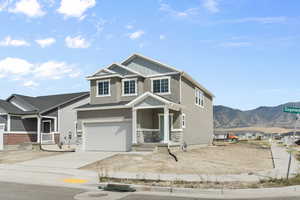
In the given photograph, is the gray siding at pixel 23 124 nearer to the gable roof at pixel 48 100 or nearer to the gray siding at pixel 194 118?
the gable roof at pixel 48 100

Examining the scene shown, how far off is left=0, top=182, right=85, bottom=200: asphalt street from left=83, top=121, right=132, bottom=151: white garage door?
12.3 metres

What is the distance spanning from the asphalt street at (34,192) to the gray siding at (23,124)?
21314 millimetres

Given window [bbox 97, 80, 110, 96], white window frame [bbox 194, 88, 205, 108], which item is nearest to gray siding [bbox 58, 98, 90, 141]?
window [bbox 97, 80, 110, 96]

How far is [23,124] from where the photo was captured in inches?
1321

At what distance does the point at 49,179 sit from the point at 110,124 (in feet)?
37.3

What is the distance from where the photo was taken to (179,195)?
10750 millimetres

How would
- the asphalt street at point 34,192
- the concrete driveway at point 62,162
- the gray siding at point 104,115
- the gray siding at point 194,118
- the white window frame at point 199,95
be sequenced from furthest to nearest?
the white window frame at point 199,95 < the gray siding at point 194,118 < the gray siding at point 104,115 < the concrete driveway at point 62,162 < the asphalt street at point 34,192

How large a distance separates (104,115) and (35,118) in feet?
40.3

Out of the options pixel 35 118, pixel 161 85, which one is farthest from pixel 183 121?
pixel 35 118

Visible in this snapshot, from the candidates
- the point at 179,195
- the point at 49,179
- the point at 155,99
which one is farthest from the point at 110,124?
the point at 179,195

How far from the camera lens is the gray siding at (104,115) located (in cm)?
2488

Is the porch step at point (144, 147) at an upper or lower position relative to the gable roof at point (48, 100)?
lower

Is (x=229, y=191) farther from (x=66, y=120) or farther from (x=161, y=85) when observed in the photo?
(x=66, y=120)

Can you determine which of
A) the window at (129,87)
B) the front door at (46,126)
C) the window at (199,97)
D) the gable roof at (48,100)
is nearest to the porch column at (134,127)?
the window at (129,87)
